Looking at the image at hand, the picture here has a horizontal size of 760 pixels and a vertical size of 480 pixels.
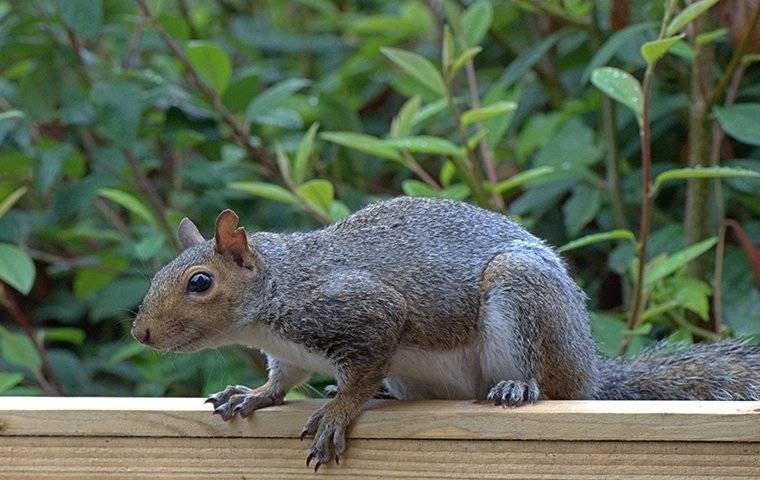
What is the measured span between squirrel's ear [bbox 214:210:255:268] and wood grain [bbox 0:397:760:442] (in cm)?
22

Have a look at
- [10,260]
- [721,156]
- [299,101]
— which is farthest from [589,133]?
[10,260]

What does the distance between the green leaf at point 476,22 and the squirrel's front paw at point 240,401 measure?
95cm

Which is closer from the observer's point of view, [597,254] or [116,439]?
[116,439]

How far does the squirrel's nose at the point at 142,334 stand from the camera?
178 centimetres

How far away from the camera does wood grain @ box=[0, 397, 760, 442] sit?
1.54 m

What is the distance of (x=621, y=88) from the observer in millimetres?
2045

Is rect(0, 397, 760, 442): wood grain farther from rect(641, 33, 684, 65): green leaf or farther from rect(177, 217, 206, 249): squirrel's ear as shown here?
rect(641, 33, 684, 65): green leaf

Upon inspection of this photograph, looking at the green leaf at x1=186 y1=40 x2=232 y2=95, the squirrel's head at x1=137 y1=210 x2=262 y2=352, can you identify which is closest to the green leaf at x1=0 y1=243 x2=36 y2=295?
the squirrel's head at x1=137 y1=210 x2=262 y2=352

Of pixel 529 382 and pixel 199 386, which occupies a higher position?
pixel 529 382

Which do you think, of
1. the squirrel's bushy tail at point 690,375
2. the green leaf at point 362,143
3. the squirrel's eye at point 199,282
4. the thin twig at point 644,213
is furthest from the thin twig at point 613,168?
the squirrel's eye at point 199,282

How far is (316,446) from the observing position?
5.52 ft

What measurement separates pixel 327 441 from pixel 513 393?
253 millimetres

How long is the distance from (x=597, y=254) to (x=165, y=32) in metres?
1.12

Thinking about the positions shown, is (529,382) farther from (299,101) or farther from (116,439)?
(299,101)
